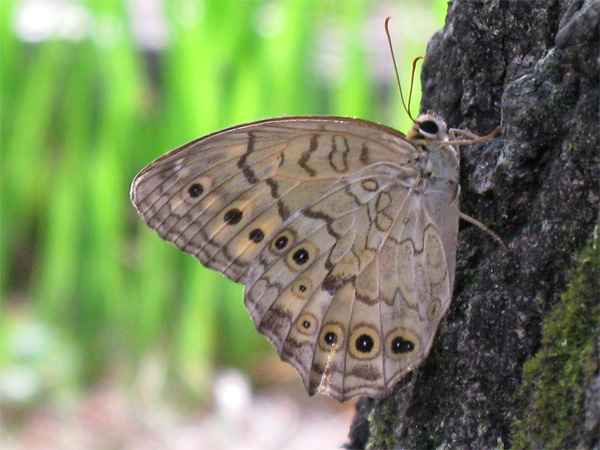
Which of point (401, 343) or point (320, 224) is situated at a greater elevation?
point (320, 224)

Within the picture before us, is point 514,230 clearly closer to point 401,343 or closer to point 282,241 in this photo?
point 401,343

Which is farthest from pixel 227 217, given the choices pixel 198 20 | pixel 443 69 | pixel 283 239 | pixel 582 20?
pixel 198 20

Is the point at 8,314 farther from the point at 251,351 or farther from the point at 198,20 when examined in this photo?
the point at 198,20

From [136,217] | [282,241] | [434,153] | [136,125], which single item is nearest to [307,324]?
[282,241]

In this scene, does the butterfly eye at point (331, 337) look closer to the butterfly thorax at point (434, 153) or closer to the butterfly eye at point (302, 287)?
the butterfly eye at point (302, 287)

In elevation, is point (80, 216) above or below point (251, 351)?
above

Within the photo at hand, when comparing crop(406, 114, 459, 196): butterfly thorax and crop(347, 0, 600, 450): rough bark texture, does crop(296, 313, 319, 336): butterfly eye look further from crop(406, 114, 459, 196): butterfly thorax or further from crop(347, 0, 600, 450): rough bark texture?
crop(406, 114, 459, 196): butterfly thorax
